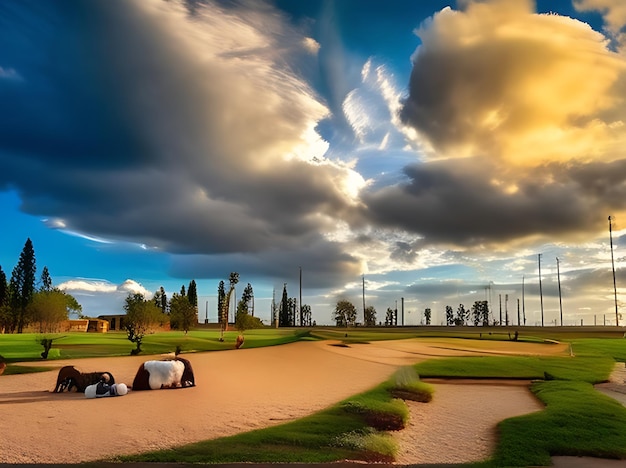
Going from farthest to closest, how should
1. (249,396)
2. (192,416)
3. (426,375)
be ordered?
(426,375), (249,396), (192,416)

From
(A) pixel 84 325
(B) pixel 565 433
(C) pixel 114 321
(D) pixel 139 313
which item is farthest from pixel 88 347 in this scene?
(C) pixel 114 321

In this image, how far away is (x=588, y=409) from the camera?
1825 centimetres

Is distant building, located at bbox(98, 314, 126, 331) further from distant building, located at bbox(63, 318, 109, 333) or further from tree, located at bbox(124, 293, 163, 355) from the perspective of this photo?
tree, located at bbox(124, 293, 163, 355)

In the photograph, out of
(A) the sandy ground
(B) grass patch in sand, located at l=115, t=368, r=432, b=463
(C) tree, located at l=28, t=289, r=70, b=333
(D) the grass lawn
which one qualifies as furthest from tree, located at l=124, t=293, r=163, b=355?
(B) grass patch in sand, located at l=115, t=368, r=432, b=463

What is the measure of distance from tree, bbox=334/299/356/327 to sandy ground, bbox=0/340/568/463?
6104 cm

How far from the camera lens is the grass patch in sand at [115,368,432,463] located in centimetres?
1170

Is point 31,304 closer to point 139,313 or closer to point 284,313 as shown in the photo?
point 139,313

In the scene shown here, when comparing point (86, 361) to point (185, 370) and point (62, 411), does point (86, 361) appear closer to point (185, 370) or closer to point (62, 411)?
point (185, 370)

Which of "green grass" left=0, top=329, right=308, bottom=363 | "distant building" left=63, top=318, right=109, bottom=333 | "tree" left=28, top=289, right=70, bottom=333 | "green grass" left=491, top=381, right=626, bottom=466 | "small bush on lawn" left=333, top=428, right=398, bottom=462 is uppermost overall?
"tree" left=28, top=289, right=70, bottom=333

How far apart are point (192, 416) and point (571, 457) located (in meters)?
10.6

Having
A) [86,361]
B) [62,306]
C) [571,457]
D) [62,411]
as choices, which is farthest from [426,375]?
[62,306]

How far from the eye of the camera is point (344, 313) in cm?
9450

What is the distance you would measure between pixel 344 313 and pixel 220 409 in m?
77.5

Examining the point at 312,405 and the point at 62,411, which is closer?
the point at 62,411
